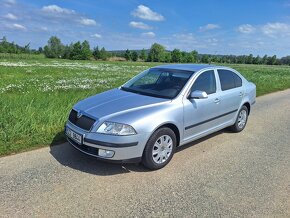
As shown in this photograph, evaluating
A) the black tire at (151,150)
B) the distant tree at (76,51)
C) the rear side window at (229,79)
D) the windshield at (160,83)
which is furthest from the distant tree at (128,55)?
the black tire at (151,150)

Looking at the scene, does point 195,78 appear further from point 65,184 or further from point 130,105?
point 65,184

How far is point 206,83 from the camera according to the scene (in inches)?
211

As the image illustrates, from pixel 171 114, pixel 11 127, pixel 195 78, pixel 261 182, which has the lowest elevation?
pixel 261 182

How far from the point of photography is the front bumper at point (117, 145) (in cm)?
394

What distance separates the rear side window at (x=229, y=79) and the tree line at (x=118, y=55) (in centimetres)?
8858

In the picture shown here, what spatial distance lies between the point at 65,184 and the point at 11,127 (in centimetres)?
224

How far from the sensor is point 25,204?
329cm

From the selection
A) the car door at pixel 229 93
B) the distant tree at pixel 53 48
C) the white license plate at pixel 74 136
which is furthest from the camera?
the distant tree at pixel 53 48

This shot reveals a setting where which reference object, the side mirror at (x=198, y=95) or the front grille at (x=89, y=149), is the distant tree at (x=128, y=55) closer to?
the side mirror at (x=198, y=95)

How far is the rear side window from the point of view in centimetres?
584

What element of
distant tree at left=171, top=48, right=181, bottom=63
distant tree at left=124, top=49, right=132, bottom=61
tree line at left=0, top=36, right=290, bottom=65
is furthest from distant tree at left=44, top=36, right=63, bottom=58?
distant tree at left=171, top=48, right=181, bottom=63

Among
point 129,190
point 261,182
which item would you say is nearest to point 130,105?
point 129,190

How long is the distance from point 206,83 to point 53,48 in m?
108

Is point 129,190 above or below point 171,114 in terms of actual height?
below
